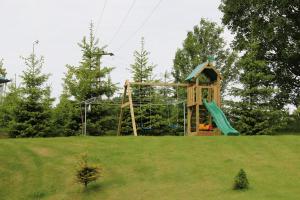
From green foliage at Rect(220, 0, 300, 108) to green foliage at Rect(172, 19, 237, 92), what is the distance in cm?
314

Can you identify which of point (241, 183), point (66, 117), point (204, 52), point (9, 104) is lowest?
point (241, 183)

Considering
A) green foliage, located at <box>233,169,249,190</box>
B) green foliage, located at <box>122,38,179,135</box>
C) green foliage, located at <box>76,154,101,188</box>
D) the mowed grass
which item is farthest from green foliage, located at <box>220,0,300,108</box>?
green foliage, located at <box>76,154,101,188</box>

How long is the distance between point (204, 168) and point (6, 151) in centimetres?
811

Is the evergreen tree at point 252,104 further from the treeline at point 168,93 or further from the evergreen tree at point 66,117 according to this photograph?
the evergreen tree at point 66,117

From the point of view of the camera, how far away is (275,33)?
35875 mm

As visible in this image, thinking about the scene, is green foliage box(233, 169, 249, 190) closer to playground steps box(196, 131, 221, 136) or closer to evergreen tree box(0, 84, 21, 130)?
playground steps box(196, 131, 221, 136)

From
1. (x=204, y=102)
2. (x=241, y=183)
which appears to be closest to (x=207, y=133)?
(x=204, y=102)

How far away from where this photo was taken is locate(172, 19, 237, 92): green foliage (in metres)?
42.2

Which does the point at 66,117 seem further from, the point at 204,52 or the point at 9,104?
the point at 204,52

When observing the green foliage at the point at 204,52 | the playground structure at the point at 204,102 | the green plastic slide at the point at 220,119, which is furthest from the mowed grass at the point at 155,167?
the green foliage at the point at 204,52

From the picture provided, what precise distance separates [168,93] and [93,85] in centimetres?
745

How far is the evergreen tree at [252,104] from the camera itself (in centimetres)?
3050

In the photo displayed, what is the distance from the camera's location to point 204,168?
659 inches

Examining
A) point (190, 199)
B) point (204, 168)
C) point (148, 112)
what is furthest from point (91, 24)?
point (190, 199)
